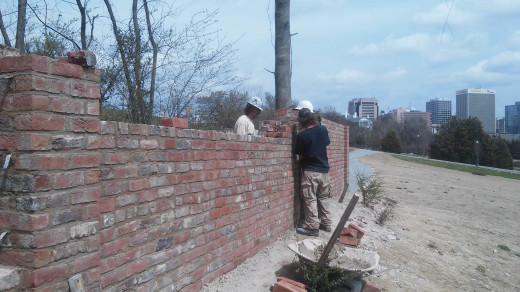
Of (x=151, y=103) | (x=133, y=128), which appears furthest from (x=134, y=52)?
(x=133, y=128)

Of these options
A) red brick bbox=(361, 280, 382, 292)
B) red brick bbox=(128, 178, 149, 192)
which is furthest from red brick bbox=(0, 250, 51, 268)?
red brick bbox=(361, 280, 382, 292)

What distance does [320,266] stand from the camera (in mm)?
3840

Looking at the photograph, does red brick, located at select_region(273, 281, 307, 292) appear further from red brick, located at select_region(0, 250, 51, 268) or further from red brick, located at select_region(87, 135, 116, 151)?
red brick, located at select_region(0, 250, 51, 268)

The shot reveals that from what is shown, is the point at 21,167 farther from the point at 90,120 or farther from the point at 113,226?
the point at 113,226

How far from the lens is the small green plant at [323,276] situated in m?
3.75

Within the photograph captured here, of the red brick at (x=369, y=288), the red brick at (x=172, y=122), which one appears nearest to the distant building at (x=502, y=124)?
the red brick at (x=369, y=288)

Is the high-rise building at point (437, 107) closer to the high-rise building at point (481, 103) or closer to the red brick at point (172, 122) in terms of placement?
the high-rise building at point (481, 103)

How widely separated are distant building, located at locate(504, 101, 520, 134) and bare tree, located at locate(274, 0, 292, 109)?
98.5 meters

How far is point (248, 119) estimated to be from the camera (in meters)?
5.29

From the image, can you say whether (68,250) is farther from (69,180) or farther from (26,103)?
(26,103)

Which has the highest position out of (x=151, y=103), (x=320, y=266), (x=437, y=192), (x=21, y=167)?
(x=151, y=103)

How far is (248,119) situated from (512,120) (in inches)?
4267

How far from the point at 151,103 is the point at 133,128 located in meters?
3.74

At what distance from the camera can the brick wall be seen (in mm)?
1881
